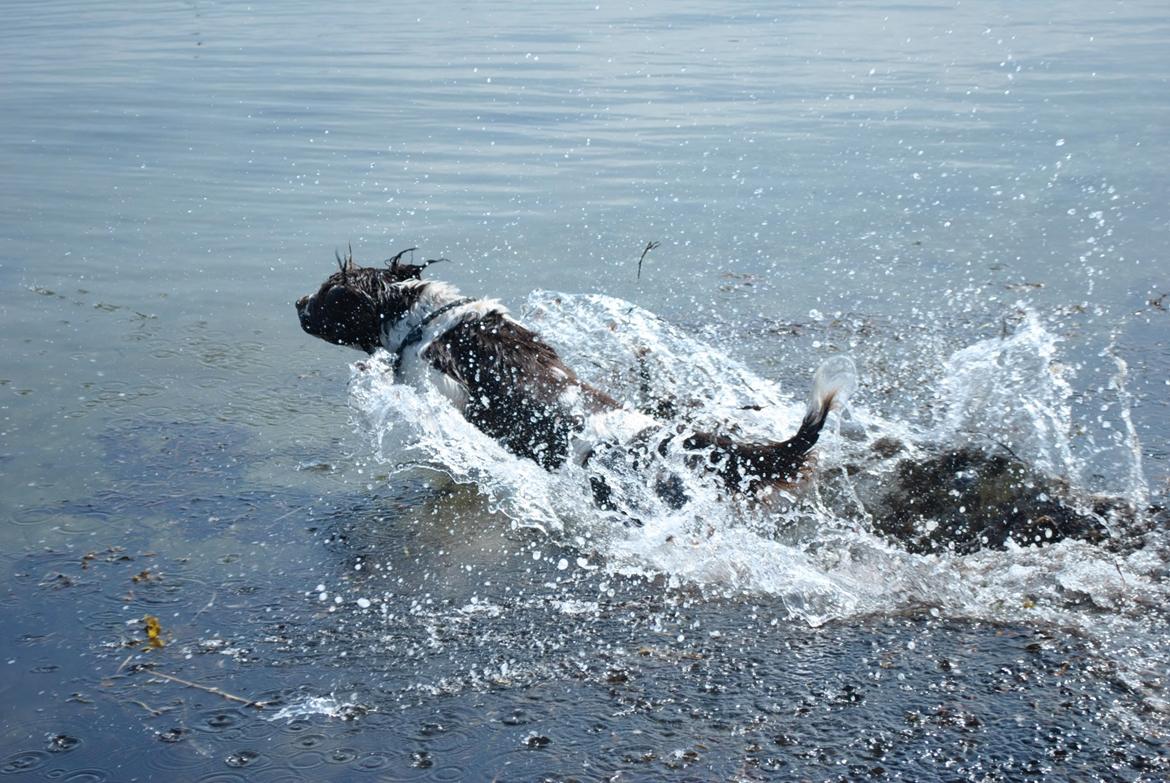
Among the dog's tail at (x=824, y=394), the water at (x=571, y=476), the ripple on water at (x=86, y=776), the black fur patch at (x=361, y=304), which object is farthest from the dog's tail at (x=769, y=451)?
the ripple on water at (x=86, y=776)

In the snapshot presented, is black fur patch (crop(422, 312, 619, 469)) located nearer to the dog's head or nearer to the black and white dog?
the black and white dog

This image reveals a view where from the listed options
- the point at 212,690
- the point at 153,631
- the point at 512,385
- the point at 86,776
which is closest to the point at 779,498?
the point at 512,385

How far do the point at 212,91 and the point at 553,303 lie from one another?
10.3 meters

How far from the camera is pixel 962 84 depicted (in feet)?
49.6

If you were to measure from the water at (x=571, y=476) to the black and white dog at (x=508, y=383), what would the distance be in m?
0.17

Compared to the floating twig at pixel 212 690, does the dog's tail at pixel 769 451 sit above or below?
above

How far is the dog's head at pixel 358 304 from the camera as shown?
19.2 feet

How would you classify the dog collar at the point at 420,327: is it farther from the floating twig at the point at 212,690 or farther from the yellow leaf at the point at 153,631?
the floating twig at the point at 212,690

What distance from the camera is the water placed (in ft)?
12.4

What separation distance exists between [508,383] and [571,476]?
0.53m

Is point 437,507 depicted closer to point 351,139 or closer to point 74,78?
point 351,139

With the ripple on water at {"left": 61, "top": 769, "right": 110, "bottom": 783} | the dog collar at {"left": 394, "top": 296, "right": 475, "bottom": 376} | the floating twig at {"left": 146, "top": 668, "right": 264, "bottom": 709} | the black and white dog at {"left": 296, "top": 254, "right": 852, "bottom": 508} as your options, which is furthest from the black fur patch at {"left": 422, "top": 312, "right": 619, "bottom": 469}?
the ripple on water at {"left": 61, "top": 769, "right": 110, "bottom": 783}

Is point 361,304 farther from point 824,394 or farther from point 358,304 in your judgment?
point 824,394

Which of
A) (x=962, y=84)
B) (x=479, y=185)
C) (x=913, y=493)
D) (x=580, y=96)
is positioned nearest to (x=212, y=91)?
(x=580, y=96)
